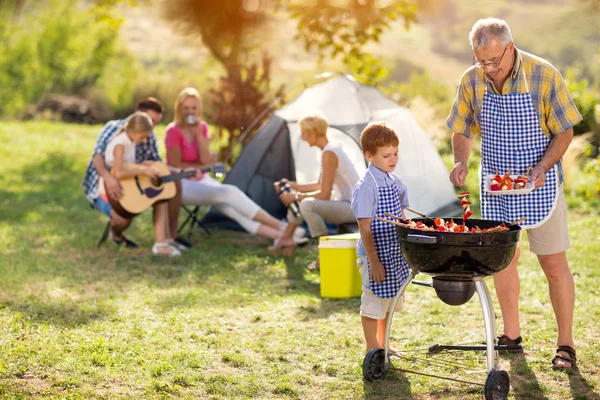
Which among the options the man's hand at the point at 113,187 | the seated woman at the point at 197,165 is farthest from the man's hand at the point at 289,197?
the man's hand at the point at 113,187

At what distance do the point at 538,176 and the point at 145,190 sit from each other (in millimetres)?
4034

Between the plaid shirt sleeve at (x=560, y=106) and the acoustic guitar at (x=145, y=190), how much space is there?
3.85 metres

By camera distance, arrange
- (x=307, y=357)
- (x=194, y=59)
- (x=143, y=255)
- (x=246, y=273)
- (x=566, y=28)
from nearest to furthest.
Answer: (x=307, y=357) → (x=246, y=273) → (x=143, y=255) → (x=194, y=59) → (x=566, y=28)

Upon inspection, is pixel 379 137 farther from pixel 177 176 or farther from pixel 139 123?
pixel 177 176

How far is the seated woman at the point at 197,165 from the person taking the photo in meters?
7.65

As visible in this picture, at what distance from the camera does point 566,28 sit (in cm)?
4744

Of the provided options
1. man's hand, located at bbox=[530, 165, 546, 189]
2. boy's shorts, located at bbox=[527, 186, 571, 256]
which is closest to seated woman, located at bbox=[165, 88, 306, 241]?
boy's shorts, located at bbox=[527, 186, 571, 256]

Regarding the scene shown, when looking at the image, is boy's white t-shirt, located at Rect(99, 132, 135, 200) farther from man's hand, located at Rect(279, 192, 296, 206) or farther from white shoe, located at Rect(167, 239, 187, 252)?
man's hand, located at Rect(279, 192, 296, 206)

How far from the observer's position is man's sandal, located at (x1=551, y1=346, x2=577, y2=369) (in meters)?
4.25

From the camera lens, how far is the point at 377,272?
13.6 feet

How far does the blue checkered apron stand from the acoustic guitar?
3.40 m

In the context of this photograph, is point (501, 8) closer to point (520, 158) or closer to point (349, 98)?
point (349, 98)

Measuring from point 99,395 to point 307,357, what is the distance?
115cm

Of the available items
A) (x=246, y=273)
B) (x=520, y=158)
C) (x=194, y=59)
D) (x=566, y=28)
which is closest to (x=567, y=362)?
(x=520, y=158)
